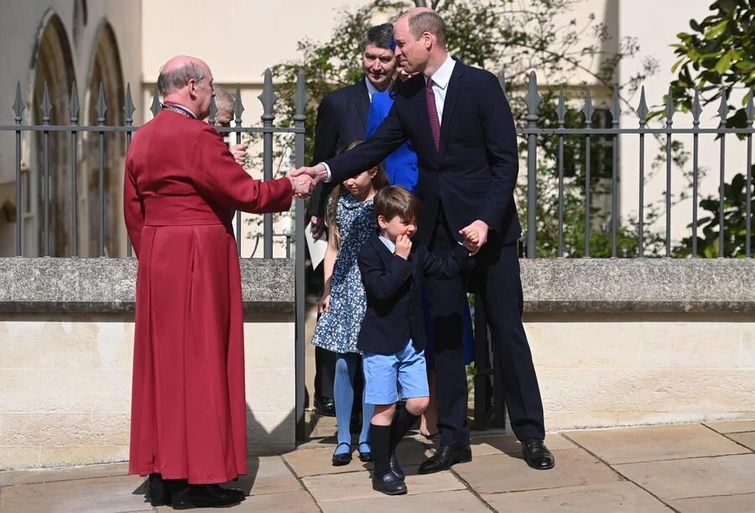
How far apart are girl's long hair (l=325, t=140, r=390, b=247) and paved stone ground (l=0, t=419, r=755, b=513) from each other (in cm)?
112

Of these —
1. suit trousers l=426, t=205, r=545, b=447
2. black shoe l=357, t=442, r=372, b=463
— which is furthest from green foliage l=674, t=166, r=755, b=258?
black shoe l=357, t=442, r=372, b=463

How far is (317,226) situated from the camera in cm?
652

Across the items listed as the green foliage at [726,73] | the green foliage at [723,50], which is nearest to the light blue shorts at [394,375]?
the green foliage at [726,73]

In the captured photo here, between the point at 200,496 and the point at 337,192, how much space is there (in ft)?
5.29

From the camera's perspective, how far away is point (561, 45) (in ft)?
48.1

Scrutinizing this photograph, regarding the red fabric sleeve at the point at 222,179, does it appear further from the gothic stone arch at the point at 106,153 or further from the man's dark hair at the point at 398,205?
the gothic stone arch at the point at 106,153

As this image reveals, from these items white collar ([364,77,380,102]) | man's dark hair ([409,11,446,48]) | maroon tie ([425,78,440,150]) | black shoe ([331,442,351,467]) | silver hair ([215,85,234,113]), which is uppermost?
man's dark hair ([409,11,446,48])

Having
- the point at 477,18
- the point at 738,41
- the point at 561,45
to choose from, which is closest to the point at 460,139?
the point at 738,41

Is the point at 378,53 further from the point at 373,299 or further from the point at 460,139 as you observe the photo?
the point at 373,299

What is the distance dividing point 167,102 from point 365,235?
1252mm

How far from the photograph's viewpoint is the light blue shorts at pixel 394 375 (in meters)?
5.64

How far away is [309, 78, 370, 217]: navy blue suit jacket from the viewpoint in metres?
6.56

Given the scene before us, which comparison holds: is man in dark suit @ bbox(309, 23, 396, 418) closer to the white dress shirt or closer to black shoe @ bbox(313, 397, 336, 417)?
black shoe @ bbox(313, 397, 336, 417)

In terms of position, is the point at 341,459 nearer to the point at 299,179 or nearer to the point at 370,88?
the point at 299,179
